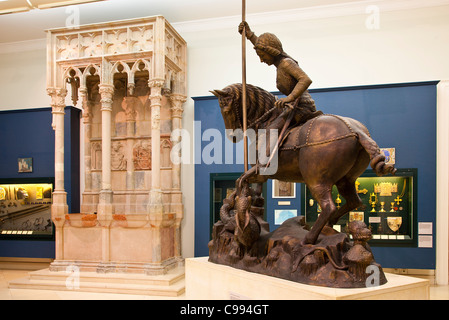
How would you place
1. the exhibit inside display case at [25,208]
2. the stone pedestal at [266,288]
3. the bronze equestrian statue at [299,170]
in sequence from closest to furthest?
the stone pedestal at [266,288], the bronze equestrian statue at [299,170], the exhibit inside display case at [25,208]

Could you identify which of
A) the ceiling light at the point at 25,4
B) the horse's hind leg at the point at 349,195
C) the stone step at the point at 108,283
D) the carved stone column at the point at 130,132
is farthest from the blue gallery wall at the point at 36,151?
the horse's hind leg at the point at 349,195

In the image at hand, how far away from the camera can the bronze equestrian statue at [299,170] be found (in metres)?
2.88

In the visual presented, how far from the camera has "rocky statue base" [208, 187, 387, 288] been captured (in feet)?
9.09

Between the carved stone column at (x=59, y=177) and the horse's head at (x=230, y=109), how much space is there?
504cm

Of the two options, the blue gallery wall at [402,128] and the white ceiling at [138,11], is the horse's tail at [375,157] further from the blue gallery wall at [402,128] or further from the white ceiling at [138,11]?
the white ceiling at [138,11]

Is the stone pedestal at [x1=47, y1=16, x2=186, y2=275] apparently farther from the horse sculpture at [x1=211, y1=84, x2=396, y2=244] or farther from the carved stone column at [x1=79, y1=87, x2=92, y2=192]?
the horse sculpture at [x1=211, y1=84, x2=396, y2=244]

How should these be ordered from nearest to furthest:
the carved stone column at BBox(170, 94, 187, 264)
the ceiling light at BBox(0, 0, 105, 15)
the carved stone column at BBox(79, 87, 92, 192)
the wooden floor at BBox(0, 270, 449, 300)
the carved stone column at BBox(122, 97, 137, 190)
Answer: the wooden floor at BBox(0, 270, 449, 300) → the ceiling light at BBox(0, 0, 105, 15) → the carved stone column at BBox(170, 94, 187, 264) → the carved stone column at BBox(122, 97, 137, 190) → the carved stone column at BBox(79, 87, 92, 192)

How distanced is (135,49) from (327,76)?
3.78 metres

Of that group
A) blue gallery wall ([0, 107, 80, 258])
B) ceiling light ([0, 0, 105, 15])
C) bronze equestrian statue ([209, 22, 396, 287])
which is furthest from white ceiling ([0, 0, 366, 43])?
bronze equestrian statue ([209, 22, 396, 287])

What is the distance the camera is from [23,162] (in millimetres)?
8914

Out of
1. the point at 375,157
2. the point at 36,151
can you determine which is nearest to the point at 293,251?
the point at 375,157

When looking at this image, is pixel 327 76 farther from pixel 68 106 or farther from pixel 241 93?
pixel 68 106

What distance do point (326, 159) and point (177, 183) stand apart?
556cm

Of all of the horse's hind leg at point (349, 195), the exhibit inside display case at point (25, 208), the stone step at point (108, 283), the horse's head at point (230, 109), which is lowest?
the stone step at point (108, 283)
